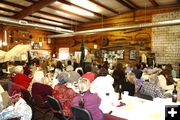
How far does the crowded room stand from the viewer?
10.1ft

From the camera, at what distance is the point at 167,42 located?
9.56m

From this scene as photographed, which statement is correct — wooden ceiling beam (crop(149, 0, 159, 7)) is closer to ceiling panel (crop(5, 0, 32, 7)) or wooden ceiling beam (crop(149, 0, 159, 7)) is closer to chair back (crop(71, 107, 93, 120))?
ceiling panel (crop(5, 0, 32, 7))

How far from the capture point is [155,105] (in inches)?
124

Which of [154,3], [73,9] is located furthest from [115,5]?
[73,9]

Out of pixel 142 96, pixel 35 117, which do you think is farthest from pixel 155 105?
pixel 35 117

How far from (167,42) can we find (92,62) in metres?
3.99

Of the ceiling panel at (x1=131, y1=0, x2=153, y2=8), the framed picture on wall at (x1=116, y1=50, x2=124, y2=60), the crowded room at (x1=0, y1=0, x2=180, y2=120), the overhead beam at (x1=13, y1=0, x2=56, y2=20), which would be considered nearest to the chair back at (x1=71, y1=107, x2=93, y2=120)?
the crowded room at (x1=0, y1=0, x2=180, y2=120)

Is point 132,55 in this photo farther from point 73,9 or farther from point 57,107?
point 57,107

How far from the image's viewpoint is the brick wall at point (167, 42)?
9.30 metres

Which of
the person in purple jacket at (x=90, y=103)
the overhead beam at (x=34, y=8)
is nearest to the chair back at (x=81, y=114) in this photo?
the person in purple jacket at (x=90, y=103)

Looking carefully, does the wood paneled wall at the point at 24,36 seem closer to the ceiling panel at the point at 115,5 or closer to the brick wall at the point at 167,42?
the ceiling panel at the point at 115,5

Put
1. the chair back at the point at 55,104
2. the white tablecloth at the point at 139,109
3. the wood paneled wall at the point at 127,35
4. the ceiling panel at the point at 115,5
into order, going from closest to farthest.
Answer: the white tablecloth at the point at 139,109
the chair back at the point at 55,104
the ceiling panel at the point at 115,5
the wood paneled wall at the point at 127,35

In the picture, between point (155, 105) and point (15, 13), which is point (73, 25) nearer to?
point (15, 13)

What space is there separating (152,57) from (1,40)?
8.28m
